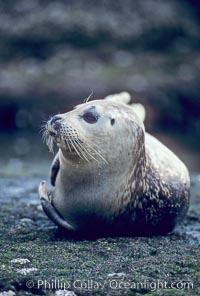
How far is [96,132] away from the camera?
22.0 ft

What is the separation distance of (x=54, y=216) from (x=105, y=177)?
57 centimetres

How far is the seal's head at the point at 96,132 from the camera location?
656 centimetres

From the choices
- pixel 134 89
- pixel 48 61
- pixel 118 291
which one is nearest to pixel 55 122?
pixel 118 291

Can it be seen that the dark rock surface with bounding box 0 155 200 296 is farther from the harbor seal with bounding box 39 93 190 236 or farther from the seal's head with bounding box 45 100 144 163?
the seal's head with bounding box 45 100 144 163

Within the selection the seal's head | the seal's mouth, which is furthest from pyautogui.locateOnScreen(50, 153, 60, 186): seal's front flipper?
the seal's mouth

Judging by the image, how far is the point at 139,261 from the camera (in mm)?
6109

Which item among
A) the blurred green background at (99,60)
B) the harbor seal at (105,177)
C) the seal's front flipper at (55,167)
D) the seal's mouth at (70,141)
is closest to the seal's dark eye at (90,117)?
the harbor seal at (105,177)

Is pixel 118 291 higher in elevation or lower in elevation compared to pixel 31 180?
lower

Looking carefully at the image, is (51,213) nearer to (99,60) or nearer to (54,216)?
(54,216)

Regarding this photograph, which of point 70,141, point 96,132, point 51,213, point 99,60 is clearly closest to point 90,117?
point 96,132

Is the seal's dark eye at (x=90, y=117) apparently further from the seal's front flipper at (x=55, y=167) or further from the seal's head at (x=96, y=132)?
the seal's front flipper at (x=55, y=167)

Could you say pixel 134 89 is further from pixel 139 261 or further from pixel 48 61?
pixel 139 261

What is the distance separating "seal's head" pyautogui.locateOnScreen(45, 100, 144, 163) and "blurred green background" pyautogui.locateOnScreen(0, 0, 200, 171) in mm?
9584

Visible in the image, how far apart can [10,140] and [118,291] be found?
11.4 m
